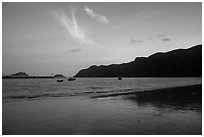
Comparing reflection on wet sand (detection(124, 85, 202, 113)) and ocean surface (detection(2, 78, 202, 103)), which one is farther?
ocean surface (detection(2, 78, 202, 103))

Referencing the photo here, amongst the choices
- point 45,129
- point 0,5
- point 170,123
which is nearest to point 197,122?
point 170,123

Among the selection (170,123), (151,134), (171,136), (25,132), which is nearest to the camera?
(171,136)

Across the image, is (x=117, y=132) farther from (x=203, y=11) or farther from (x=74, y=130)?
(x=203, y=11)

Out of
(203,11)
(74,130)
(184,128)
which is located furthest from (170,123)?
(203,11)

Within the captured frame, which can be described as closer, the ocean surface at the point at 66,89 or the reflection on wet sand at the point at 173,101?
the reflection on wet sand at the point at 173,101

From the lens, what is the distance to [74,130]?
9.48m

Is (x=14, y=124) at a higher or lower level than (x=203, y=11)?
lower

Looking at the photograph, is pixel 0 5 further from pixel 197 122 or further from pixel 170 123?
pixel 197 122

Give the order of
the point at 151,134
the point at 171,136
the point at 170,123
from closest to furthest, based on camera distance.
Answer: the point at 171,136
the point at 151,134
the point at 170,123

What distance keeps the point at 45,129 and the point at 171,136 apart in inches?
219

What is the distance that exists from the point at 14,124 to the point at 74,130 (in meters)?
3.69

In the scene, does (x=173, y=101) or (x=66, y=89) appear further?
(x=66, y=89)

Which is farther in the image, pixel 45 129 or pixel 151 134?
pixel 45 129

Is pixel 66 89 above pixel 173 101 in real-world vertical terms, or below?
below
